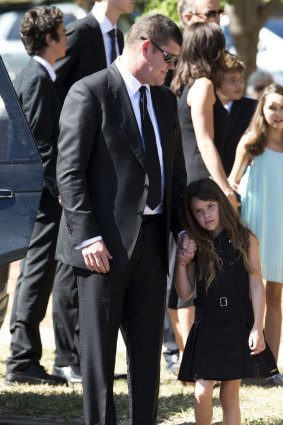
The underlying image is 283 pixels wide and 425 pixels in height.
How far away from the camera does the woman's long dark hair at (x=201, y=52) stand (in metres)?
6.44

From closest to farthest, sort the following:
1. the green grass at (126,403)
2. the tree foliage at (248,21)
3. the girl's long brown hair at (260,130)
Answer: the green grass at (126,403), the girl's long brown hair at (260,130), the tree foliage at (248,21)

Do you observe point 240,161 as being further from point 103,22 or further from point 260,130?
point 103,22

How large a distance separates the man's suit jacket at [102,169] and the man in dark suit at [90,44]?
2004 mm

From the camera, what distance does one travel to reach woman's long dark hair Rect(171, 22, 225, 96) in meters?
6.44

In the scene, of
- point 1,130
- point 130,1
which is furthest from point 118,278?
point 130,1

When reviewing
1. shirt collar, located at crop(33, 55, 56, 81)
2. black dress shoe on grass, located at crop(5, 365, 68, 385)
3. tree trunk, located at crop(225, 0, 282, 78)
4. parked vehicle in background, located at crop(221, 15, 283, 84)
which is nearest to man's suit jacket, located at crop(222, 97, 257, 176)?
shirt collar, located at crop(33, 55, 56, 81)

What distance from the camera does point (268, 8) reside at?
13438 millimetres

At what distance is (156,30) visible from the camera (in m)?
4.66

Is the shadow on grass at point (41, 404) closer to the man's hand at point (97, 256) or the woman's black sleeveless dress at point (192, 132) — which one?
the man's hand at point (97, 256)

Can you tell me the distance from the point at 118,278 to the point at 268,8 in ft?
30.7

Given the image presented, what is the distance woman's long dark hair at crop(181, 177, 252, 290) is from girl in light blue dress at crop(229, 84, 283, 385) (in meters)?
1.67

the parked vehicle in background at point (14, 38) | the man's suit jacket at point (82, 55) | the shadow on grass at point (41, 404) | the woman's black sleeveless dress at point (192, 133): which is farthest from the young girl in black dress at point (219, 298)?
the parked vehicle in background at point (14, 38)

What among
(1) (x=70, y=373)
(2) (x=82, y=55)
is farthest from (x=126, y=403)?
(2) (x=82, y=55)

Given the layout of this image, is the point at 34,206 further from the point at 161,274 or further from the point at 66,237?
the point at 161,274
